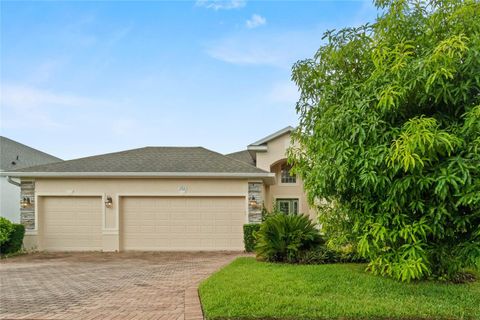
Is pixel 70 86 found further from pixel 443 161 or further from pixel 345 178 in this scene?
pixel 443 161

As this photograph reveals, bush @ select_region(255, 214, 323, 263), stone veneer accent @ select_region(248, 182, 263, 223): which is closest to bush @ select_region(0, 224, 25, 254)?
stone veneer accent @ select_region(248, 182, 263, 223)

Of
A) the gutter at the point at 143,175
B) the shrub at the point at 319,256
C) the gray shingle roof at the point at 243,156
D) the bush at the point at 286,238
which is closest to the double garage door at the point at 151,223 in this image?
the gutter at the point at 143,175

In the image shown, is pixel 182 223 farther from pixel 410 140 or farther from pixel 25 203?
pixel 410 140

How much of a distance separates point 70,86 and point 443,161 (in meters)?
12.7

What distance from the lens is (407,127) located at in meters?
4.93

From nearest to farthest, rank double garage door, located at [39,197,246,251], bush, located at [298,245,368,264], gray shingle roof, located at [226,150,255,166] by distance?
bush, located at [298,245,368,264] < double garage door, located at [39,197,246,251] < gray shingle roof, located at [226,150,255,166]

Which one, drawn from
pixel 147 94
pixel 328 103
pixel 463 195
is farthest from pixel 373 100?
pixel 147 94

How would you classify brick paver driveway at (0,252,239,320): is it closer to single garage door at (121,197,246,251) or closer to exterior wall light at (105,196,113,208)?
single garage door at (121,197,246,251)

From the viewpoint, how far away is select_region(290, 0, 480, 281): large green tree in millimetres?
4754

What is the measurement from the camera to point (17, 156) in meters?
18.2

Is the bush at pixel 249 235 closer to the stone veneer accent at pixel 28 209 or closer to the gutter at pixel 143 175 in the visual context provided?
the gutter at pixel 143 175

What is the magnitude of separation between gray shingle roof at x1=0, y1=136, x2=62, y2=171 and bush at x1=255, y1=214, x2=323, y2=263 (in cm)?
1444

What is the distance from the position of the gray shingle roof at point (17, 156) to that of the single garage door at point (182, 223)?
840cm

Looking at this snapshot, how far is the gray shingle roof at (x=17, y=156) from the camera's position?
1709cm
